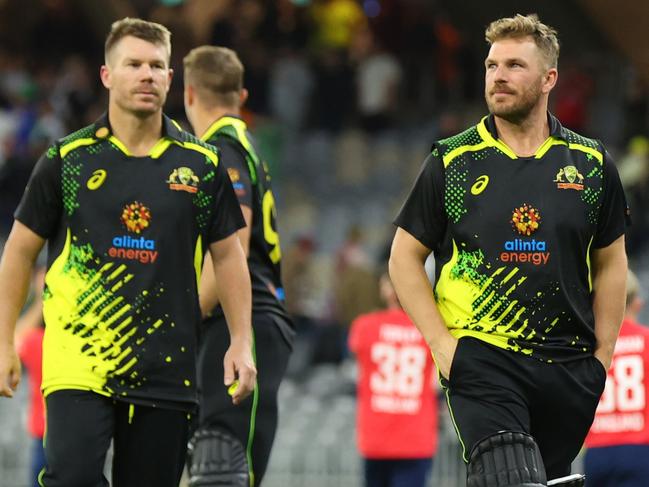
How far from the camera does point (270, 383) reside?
774 centimetres

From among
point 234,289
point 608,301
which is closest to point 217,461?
point 234,289

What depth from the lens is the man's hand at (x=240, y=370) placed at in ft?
21.8

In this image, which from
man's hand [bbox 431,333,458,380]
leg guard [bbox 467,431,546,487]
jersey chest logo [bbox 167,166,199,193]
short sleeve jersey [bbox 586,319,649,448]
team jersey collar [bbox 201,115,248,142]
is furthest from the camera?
short sleeve jersey [bbox 586,319,649,448]

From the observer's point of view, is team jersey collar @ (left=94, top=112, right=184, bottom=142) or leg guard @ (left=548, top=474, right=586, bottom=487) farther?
team jersey collar @ (left=94, top=112, right=184, bottom=142)

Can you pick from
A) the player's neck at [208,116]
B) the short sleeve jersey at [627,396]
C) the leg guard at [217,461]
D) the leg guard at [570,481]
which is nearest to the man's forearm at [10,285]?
the leg guard at [217,461]

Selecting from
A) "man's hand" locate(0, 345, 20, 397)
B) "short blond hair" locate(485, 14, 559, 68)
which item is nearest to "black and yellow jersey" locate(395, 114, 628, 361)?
"short blond hair" locate(485, 14, 559, 68)

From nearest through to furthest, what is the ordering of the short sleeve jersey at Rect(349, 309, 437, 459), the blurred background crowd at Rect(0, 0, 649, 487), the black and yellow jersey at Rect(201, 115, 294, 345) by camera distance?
the black and yellow jersey at Rect(201, 115, 294, 345) < the short sleeve jersey at Rect(349, 309, 437, 459) < the blurred background crowd at Rect(0, 0, 649, 487)

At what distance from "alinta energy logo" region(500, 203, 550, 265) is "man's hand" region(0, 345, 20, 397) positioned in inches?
82.2

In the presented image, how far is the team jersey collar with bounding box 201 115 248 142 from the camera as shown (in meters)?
7.88

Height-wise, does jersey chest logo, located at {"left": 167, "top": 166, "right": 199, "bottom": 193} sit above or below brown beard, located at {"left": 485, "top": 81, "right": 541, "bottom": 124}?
below

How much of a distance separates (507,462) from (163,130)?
6.78ft

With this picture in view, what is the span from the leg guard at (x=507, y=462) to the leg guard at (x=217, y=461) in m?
1.56

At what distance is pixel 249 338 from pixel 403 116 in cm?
1523

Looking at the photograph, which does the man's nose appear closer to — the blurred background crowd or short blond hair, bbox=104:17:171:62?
short blond hair, bbox=104:17:171:62
